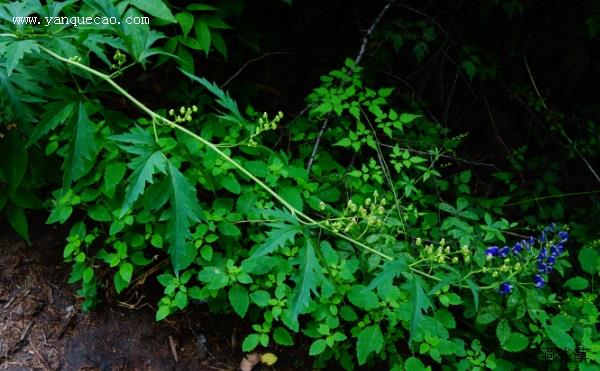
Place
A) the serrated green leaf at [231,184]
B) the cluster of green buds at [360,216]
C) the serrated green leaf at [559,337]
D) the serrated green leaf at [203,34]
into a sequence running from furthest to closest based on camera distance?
the serrated green leaf at [203,34], the serrated green leaf at [231,184], the serrated green leaf at [559,337], the cluster of green buds at [360,216]

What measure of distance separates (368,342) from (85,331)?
156 centimetres

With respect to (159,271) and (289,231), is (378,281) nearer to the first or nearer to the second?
(289,231)

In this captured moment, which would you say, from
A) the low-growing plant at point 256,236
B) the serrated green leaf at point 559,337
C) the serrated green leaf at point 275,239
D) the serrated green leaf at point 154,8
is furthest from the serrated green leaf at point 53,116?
the serrated green leaf at point 559,337

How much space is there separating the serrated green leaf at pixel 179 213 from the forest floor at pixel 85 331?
1.06m

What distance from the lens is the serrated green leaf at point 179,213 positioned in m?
1.76

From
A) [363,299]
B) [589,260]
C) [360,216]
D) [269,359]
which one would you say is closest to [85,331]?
[269,359]

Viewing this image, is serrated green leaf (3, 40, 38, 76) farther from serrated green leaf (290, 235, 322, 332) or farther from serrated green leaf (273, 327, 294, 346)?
serrated green leaf (273, 327, 294, 346)

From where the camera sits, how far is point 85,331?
2.65 metres

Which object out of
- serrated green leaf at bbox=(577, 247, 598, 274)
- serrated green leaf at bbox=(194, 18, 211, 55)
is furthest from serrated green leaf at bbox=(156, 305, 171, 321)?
serrated green leaf at bbox=(577, 247, 598, 274)

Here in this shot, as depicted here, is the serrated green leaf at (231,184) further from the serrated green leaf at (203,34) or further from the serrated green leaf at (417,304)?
the serrated green leaf at (417,304)

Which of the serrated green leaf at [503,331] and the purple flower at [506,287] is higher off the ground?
the purple flower at [506,287]

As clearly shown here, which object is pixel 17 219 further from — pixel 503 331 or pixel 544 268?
pixel 544 268

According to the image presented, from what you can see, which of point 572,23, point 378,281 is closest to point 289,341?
point 378,281

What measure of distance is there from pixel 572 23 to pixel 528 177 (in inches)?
43.9
